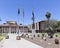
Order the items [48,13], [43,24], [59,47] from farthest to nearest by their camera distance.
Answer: [43,24]
[48,13]
[59,47]

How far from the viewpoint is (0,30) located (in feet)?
362

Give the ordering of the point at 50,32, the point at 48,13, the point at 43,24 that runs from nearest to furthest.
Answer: the point at 50,32 < the point at 48,13 < the point at 43,24

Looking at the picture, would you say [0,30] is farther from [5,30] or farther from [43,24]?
[43,24]

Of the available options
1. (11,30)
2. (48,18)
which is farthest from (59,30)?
(11,30)

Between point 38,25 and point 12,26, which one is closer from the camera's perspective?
point 38,25

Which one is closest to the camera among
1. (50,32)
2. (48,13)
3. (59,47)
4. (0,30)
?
(59,47)

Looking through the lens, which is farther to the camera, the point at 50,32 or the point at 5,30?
the point at 5,30

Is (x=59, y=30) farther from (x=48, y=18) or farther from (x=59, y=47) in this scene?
(x=59, y=47)

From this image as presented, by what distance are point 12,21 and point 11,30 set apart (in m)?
17.0

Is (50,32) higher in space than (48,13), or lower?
lower

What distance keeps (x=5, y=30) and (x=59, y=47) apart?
101m

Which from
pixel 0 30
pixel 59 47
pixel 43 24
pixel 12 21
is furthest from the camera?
pixel 12 21

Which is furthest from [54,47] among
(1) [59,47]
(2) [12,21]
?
(2) [12,21]

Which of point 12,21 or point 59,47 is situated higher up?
point 12,21
